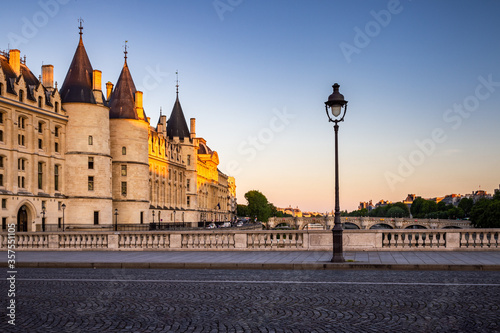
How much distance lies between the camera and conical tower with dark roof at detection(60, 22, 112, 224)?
63.4m

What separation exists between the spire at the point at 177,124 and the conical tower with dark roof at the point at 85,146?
4123 cm

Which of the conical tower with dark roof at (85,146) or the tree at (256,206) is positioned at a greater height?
the conical tower with dark roof at (85,146)

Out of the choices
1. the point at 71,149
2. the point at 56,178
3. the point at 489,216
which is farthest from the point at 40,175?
the point at 489,216

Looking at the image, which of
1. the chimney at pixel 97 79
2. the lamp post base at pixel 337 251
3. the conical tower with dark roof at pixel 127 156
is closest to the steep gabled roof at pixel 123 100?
the conical tower with dark roof at pixel 127 156

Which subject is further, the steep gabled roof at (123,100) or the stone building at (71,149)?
the steep gabled roof at (123,100)

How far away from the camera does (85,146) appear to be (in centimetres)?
6397

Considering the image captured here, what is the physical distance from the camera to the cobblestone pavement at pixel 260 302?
8.02 metres

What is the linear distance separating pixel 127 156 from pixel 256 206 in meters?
105

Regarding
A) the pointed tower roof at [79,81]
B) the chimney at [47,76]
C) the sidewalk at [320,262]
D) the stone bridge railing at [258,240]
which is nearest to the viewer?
the sidewalk at [320,262]

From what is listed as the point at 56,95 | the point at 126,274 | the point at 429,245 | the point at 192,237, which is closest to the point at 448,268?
the point at 429,245

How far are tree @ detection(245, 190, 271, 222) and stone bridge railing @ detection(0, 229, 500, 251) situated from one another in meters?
150

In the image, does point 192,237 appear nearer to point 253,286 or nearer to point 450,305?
point 253,286

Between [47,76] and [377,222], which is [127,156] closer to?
[47,76]

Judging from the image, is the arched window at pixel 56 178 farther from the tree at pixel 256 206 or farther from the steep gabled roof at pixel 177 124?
the tree at pixel 256 206
